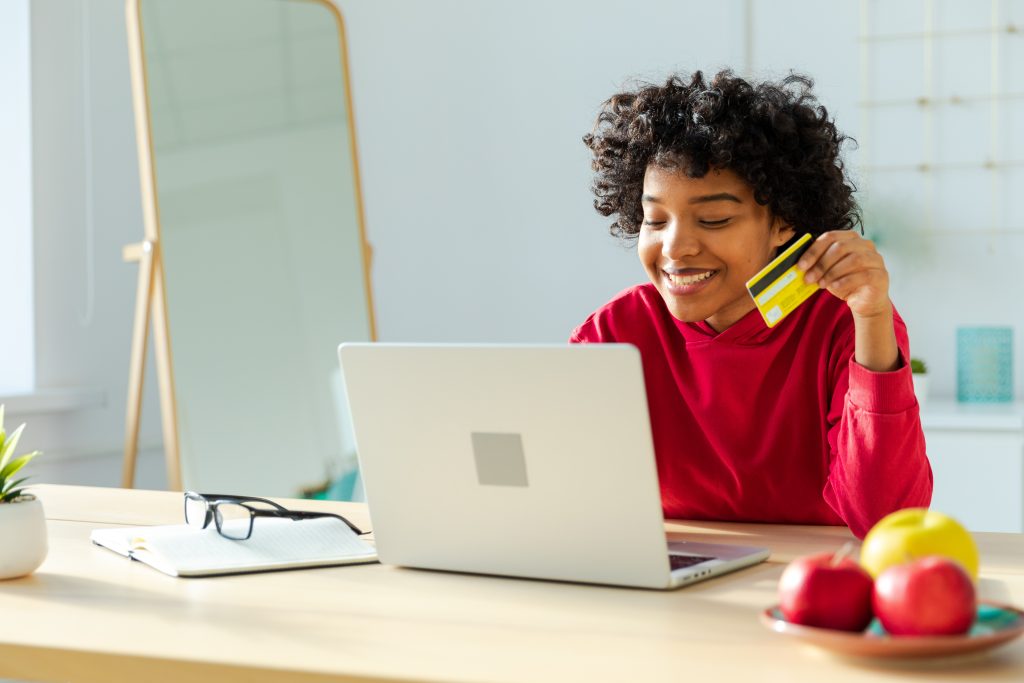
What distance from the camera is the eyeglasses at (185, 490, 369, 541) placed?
1292 millimetres

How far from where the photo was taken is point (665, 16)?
3.32 metres

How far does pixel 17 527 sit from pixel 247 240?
1705 mm

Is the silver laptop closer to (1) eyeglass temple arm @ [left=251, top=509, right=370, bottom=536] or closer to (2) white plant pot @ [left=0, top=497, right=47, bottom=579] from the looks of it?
(1) eyeglass temple arm @ [left=251, top=509, right=370, bottom=536]

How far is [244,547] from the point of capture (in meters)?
1.25

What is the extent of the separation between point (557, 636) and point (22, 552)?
54cm

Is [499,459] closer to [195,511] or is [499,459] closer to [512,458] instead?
[512,458]

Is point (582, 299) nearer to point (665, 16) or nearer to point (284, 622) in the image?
point (665, 16)

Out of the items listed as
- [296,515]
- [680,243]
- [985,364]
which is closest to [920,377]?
[985,364]

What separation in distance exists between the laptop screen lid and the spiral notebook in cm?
9

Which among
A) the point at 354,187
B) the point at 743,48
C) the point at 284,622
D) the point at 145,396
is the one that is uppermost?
the point at 743,48

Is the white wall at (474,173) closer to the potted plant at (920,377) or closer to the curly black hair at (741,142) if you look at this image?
the potted plant at (920,377)

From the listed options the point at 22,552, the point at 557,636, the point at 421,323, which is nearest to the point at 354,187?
the point at 421,323

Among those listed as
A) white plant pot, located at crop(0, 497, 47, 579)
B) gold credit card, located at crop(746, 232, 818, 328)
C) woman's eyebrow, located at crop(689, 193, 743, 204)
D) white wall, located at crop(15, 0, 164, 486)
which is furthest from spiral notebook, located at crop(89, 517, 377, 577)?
white wall, located at crop(15, 0, 164, 486)

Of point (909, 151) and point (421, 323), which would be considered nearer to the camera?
point (909, 151)
